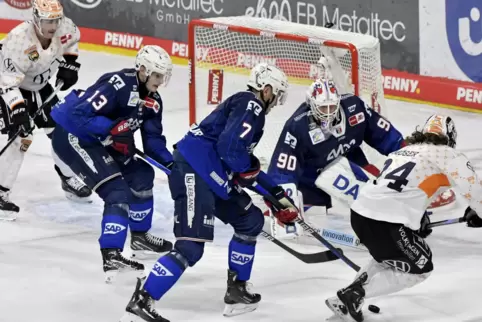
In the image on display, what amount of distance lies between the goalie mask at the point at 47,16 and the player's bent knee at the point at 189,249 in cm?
229

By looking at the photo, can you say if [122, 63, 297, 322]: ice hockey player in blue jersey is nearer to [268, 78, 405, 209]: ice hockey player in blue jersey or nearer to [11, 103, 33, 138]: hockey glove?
[268, 78, 405, 209]: ice hockey player in blue jersey

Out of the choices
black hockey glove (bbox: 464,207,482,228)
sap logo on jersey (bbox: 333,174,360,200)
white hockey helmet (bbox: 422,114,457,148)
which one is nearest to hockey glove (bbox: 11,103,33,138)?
sap logo on jersey (bbox: 333,174,360,200)

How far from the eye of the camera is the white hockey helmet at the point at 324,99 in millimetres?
5848

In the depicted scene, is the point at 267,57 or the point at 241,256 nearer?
the point at 241,256

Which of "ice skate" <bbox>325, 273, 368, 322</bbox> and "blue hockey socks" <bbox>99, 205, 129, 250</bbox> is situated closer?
"ice skate" <bbox>325, 273, 368, 322</bbox>

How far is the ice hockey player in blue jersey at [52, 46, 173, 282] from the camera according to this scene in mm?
5562

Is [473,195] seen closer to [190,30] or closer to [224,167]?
[224,167]

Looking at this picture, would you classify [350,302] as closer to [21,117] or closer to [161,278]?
[161,278]

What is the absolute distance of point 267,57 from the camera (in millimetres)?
7582

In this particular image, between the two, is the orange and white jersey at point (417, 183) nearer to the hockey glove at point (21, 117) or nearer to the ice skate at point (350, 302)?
the ice skate at point (350, 302)

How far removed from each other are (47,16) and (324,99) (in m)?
1.89

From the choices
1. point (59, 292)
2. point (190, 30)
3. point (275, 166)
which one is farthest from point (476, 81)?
point (59, 292)

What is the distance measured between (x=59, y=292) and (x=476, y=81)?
456 centimetres

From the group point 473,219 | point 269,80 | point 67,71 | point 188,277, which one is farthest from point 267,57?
point 473,219
